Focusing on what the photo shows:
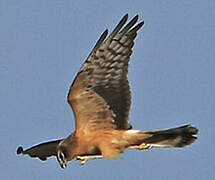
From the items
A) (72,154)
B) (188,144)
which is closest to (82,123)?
(72,154)

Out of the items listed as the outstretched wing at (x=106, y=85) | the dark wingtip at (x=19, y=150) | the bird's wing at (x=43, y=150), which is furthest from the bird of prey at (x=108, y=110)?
the dark wingtip at (x=19, y=150)

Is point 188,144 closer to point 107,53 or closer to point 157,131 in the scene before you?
point 157,131

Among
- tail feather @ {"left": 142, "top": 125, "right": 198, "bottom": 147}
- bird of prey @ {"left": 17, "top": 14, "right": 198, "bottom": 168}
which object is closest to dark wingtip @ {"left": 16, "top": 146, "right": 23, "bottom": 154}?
bird of prey @ {"left": 17, "top": 14, "right": 198, "bottom": 168}

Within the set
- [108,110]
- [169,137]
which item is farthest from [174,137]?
[108,110]

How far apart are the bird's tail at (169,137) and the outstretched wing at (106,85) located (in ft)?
0.79

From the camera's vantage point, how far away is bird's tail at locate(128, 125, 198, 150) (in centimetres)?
1218

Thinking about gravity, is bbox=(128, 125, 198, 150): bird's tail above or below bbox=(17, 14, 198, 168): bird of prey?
below

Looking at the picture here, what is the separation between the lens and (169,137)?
12.2m

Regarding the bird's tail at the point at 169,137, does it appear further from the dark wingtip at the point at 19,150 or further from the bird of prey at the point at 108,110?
the dark wingtip at the point at 19,150

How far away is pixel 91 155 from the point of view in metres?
12.5

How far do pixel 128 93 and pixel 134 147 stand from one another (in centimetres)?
68

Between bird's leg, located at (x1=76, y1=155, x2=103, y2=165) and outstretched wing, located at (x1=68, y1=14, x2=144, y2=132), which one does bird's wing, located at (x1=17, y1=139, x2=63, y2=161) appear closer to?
bird's leg, located at (x1=76, y1=155, x2=103, y2=165)

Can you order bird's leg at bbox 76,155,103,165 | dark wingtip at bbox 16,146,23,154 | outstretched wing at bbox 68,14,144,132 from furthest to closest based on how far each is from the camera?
dark wingtip at bbox 16,146,23,154, bird's leg at bbox 76,155,103,165, outstretched wing at bbox 68,14,144,132

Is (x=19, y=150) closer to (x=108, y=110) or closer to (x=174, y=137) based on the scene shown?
(x=108, y=110)
